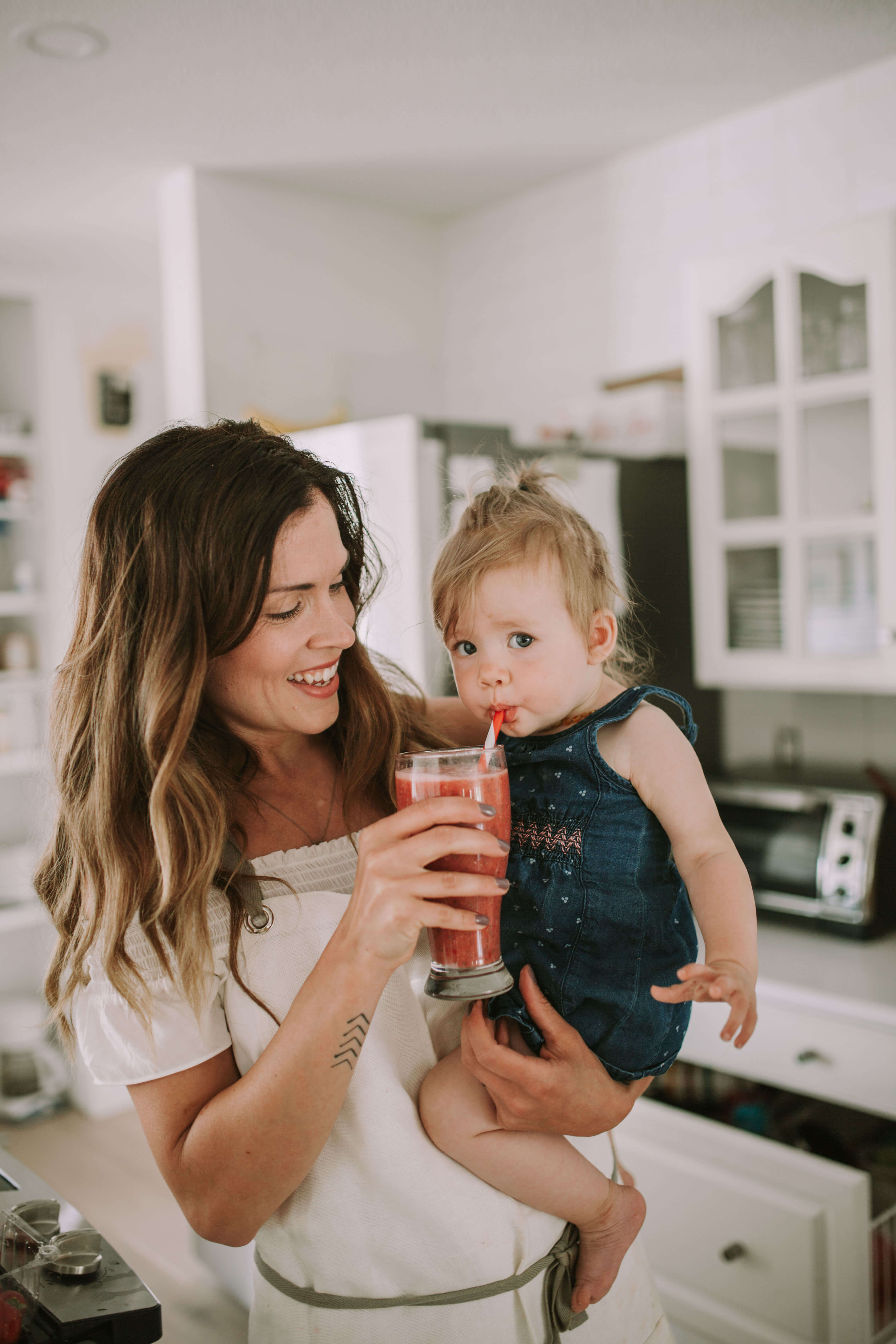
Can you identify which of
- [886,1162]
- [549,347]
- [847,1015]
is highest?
[549,347]

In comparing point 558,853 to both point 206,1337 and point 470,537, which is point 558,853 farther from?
point 206,1337

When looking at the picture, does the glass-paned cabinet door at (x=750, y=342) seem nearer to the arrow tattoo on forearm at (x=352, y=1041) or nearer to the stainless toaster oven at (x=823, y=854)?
the stainless toaster oven at (x=823, y=854)

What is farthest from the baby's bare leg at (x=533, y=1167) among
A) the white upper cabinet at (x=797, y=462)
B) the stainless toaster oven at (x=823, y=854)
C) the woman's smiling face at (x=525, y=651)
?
the white upper cabinet at (x=797, y=462)

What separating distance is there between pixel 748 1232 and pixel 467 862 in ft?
5.26

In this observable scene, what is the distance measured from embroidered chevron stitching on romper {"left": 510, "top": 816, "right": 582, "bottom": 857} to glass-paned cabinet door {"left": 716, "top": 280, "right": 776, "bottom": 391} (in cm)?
173

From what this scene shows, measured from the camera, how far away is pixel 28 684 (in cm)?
388

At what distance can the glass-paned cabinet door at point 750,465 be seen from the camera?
2.51 meters

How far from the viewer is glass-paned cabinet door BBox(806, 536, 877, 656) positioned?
2342 millimetres

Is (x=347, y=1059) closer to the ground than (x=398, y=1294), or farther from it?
farther from it

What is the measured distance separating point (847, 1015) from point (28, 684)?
3026 mm

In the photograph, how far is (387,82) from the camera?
250 centimetres

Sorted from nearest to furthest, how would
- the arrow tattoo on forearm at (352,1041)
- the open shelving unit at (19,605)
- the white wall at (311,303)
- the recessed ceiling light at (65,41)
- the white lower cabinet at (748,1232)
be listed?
the arrow tattoo on forearm at (352,1041), the white lower cabinet at (748,1232), the recessed ceiling light at (65,41), the white wall at (311,303), the open shelving unit at (19,605)

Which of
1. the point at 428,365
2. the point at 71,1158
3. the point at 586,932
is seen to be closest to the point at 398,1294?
the point at 586,932

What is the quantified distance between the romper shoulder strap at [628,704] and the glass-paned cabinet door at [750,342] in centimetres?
162
